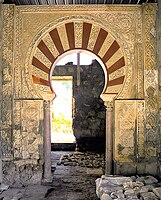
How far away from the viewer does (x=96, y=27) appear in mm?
5133

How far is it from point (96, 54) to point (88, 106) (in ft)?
12.3

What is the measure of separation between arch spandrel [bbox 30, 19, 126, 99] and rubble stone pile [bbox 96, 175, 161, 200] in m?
1.55

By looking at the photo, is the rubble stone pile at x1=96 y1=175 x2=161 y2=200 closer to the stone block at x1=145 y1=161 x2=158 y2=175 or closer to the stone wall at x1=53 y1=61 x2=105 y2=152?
the stone block at x1=145 y1=161 x2=158 y2=175

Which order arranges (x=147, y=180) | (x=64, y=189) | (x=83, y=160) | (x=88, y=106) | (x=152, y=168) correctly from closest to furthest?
(x=147, y=180) → (x=64, y=189) → (x=152, y=168) → (x=83, y=160) → (x=88, y=106)

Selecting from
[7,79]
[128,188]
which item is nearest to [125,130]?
[128,188]

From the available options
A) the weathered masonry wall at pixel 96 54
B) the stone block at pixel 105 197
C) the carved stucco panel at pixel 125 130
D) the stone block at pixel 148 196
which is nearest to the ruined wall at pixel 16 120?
the weathered masonry wall at pixel 96 54

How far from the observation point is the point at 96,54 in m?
5.16

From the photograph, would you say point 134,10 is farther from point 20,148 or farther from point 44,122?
point 20,148

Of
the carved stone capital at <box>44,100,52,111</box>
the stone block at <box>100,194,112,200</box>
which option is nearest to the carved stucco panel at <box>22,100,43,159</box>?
the carved stone capital at <box>44,100,52,111</box>

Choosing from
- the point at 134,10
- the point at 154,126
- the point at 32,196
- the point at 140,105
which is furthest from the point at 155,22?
the point at 32,196

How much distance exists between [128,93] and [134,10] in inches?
59.0

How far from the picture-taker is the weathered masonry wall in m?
4.99

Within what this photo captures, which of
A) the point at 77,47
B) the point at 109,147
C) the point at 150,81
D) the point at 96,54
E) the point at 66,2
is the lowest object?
the point at 109,147

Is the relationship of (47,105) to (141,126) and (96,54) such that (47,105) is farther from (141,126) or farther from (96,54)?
(141,126)
